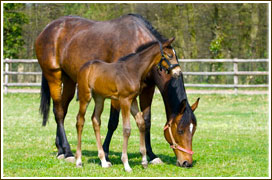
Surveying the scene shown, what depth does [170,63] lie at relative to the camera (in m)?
6.58

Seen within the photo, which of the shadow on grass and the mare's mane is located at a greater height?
the mare's mane

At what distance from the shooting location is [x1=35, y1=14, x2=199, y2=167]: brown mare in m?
7.29

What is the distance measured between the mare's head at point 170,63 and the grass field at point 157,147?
1.46m

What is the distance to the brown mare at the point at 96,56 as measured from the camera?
23.9 feet

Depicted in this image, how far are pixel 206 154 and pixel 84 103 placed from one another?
2.68 meters

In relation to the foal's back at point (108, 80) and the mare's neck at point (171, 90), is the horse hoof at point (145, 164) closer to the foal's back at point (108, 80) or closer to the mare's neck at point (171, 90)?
the mare's neck at point (171, 90)

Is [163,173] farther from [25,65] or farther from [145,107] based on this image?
[25,65]

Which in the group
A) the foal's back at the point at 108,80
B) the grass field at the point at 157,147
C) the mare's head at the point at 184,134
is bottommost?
the grass field at the point at 157,147

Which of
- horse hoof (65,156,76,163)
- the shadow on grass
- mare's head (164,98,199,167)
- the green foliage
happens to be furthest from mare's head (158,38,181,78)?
the green foliage

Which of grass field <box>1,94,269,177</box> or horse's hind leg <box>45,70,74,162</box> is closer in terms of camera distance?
grass field <box>1,94,269,177</box>

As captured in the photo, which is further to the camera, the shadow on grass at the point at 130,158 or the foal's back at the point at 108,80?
the shadow on grass at the point at 130,158

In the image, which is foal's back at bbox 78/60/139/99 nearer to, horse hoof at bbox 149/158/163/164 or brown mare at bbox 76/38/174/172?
brown mare at bbox 76/38/174/172

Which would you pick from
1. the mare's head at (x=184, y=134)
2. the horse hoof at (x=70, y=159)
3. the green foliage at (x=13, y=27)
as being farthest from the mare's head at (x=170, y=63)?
the green foliage at (x=13, y=27)

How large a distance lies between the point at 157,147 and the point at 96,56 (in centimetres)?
264
